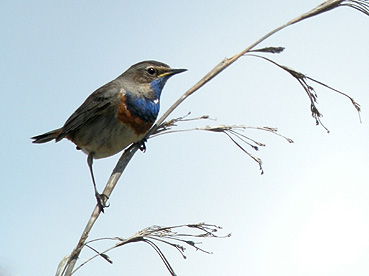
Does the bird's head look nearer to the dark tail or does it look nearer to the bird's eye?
the bird's eye

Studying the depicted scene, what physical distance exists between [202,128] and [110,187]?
563 millimetres

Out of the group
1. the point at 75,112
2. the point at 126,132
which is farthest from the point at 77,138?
the point at 126,132

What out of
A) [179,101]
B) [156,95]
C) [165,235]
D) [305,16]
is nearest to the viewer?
[165,235]

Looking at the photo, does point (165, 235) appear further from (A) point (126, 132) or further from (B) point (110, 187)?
(A) point (126, 132)

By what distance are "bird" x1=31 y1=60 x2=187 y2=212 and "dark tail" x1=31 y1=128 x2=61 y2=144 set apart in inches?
10.5

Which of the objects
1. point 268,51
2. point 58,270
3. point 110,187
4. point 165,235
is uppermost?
point 268,51

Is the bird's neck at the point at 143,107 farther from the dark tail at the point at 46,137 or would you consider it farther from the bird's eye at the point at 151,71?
the dark tail at the point at 46,137

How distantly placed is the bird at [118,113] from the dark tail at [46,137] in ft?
0.87

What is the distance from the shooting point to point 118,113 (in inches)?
197

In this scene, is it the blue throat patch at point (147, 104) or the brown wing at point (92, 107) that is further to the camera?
the brown wing at point (92, 107)

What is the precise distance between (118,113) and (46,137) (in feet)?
3.53

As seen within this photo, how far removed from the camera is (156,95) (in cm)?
514

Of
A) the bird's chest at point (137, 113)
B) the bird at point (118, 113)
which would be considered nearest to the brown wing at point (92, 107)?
the bird at point (118, 113)

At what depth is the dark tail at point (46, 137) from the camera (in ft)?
18.6
